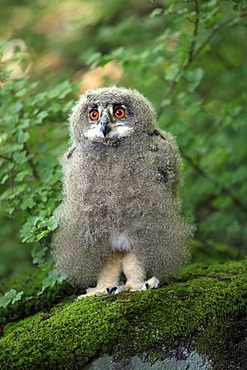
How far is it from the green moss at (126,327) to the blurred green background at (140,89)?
56 centimetres

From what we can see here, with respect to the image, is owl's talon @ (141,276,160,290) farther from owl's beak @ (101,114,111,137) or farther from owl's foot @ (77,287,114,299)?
owl's beak @ (101,114,111,137)

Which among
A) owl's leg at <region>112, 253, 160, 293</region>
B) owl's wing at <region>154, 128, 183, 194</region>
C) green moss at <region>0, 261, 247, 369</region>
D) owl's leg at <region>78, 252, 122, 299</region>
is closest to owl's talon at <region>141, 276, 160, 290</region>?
owl's leg at <region>112, 253, 160, 293</region>

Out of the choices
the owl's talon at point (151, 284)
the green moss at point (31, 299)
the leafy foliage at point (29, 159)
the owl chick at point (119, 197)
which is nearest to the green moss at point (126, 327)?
the owl's talon at point (151, 284)

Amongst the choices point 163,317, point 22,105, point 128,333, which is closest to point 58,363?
point 128,333

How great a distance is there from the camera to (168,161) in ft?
11.7

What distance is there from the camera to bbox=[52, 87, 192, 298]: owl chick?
11.2 ft

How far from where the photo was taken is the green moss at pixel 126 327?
3129 millimetres

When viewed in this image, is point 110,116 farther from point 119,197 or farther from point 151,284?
point 151,284

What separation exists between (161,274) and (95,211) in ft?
2.07

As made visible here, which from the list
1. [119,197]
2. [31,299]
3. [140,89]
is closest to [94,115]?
[119,197]

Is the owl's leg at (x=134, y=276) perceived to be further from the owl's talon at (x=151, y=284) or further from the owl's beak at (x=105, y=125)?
the owl's beak at (x=105, y=125)

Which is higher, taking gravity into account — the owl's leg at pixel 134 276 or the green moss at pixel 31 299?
the owl's leg at pixel 134 276

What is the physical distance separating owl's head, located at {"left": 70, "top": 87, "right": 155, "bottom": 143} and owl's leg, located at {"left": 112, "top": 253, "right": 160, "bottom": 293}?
2.59ft

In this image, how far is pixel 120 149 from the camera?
342 cm
